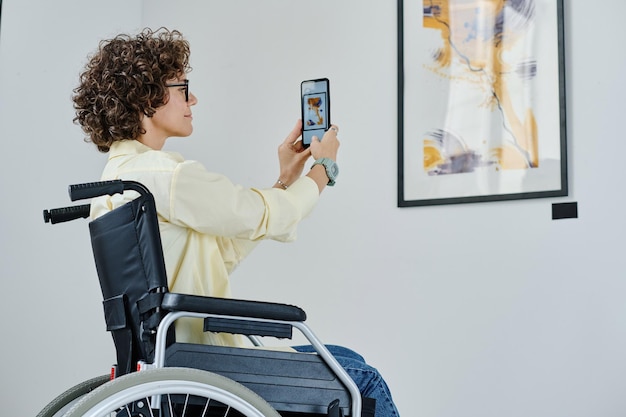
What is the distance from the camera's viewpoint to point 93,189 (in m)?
1.44

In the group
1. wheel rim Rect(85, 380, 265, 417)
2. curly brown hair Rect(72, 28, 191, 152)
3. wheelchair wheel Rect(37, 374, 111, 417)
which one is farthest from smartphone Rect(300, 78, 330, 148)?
wheel rim Rect(85, 380, 265, 417)

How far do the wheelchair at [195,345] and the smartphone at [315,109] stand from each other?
0.70 m

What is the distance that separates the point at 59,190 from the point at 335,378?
192 cm

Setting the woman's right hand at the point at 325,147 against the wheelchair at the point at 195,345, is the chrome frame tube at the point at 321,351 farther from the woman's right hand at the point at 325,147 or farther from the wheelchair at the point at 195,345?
the woman's right hand at the point at 325,147

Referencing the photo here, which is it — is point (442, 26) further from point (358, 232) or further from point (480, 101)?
point (358, 232)

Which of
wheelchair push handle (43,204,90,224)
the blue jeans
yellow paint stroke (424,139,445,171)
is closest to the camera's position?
wheelchair push handle (43,204,90,224)

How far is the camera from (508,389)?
2588 mm

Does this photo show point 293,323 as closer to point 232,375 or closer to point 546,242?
point 232,375

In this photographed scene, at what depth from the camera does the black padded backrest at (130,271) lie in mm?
1483

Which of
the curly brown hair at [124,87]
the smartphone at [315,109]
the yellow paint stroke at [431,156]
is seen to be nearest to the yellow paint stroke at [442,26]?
the yellow paint stroke at [431,156]

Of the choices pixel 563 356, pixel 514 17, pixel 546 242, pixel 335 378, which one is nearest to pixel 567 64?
pixel 514 17

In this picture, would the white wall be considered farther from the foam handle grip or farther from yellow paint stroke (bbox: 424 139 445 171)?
the foam handle grip

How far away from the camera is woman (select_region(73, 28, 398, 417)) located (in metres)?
1.60

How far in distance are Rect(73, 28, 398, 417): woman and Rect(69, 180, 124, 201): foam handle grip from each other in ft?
0.45
